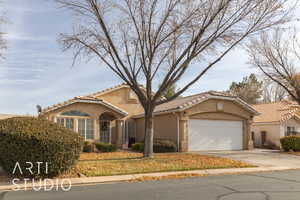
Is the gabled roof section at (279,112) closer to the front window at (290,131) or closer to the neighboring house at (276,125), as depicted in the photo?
the neighboring house at (276,125)

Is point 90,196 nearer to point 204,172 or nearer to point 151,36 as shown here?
point 204,172

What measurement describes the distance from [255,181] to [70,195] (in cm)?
643

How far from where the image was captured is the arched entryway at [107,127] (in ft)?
86.7

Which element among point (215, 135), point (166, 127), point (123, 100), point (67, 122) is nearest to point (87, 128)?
point (67, 122)

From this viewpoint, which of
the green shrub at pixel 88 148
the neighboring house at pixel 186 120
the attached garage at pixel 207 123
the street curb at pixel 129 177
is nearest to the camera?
the street curb at pixel 129 177

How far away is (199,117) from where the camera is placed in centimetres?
2358

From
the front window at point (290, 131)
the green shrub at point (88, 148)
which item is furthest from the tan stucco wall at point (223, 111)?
the green shrub at point (88, 148)

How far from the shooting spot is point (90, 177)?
38.4ft

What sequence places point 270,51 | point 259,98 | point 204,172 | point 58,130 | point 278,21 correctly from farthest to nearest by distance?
1. point 259,98
2. point 270,51
3. point 278,21
4. point 204,172
5. point 58,130

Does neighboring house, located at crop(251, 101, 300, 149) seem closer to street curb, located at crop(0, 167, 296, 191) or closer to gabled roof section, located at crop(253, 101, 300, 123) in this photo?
gabled roof section, located at crop(253, 101, 300, 123)

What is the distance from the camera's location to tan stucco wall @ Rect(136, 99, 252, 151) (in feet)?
74.6

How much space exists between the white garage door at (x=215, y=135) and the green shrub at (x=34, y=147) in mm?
13334

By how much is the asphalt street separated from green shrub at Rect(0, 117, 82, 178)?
1.45 metres

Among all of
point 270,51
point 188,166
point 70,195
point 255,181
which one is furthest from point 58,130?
point 270,51
